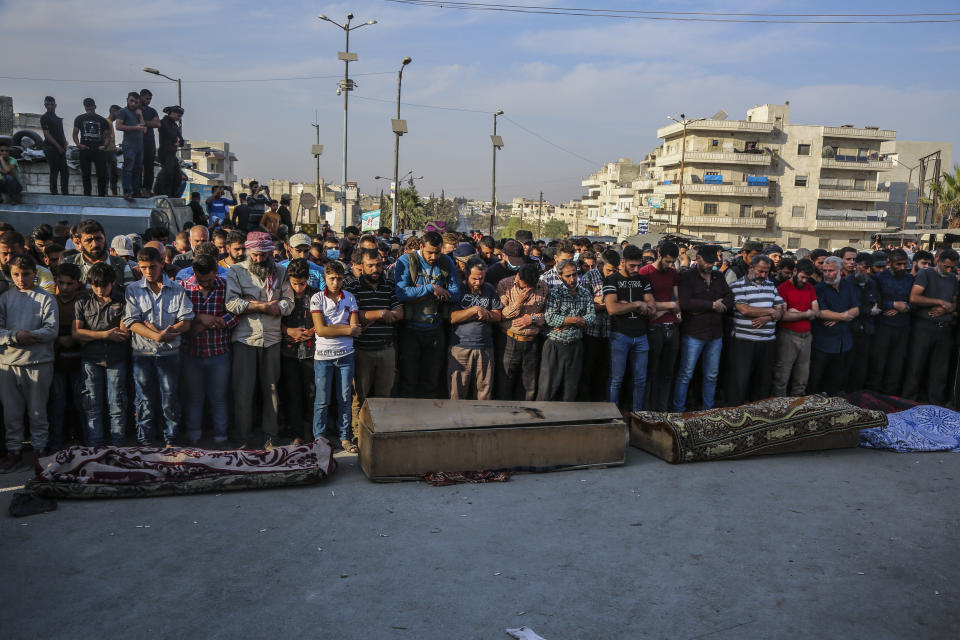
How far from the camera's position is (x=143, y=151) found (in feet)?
41.0

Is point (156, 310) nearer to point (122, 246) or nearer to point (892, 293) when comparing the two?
point (122, 246)

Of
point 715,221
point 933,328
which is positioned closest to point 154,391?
point 933,328

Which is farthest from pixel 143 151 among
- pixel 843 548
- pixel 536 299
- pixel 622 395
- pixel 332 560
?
pixel 843 548

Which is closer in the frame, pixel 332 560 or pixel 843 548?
pixel 332 560

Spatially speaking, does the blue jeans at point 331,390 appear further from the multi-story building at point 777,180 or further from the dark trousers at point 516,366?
the multi-story building at point 777,180

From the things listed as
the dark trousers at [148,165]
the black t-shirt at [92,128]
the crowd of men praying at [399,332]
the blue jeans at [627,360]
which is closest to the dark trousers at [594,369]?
the crowd of men praying at [399,332]

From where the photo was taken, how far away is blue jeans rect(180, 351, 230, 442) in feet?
21.0

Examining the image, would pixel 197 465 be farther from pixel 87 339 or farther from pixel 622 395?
pixel 622 395

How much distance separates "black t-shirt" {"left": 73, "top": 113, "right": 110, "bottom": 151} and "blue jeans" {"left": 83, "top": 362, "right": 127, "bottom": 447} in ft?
25.7

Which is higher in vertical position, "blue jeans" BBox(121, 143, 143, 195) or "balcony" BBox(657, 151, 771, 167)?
"balcony" BBox(657, 151, 771, 167)

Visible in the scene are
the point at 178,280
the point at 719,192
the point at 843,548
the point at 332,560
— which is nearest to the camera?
the point at 332,560

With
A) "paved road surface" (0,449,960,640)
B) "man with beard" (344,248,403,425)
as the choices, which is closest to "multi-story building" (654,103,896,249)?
"man with beard" (344,248,403,425)

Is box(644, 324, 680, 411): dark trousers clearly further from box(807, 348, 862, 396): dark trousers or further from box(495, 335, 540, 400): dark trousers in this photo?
box(807, 348, 862, 396): dark trousers

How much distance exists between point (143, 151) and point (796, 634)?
1264 cm
